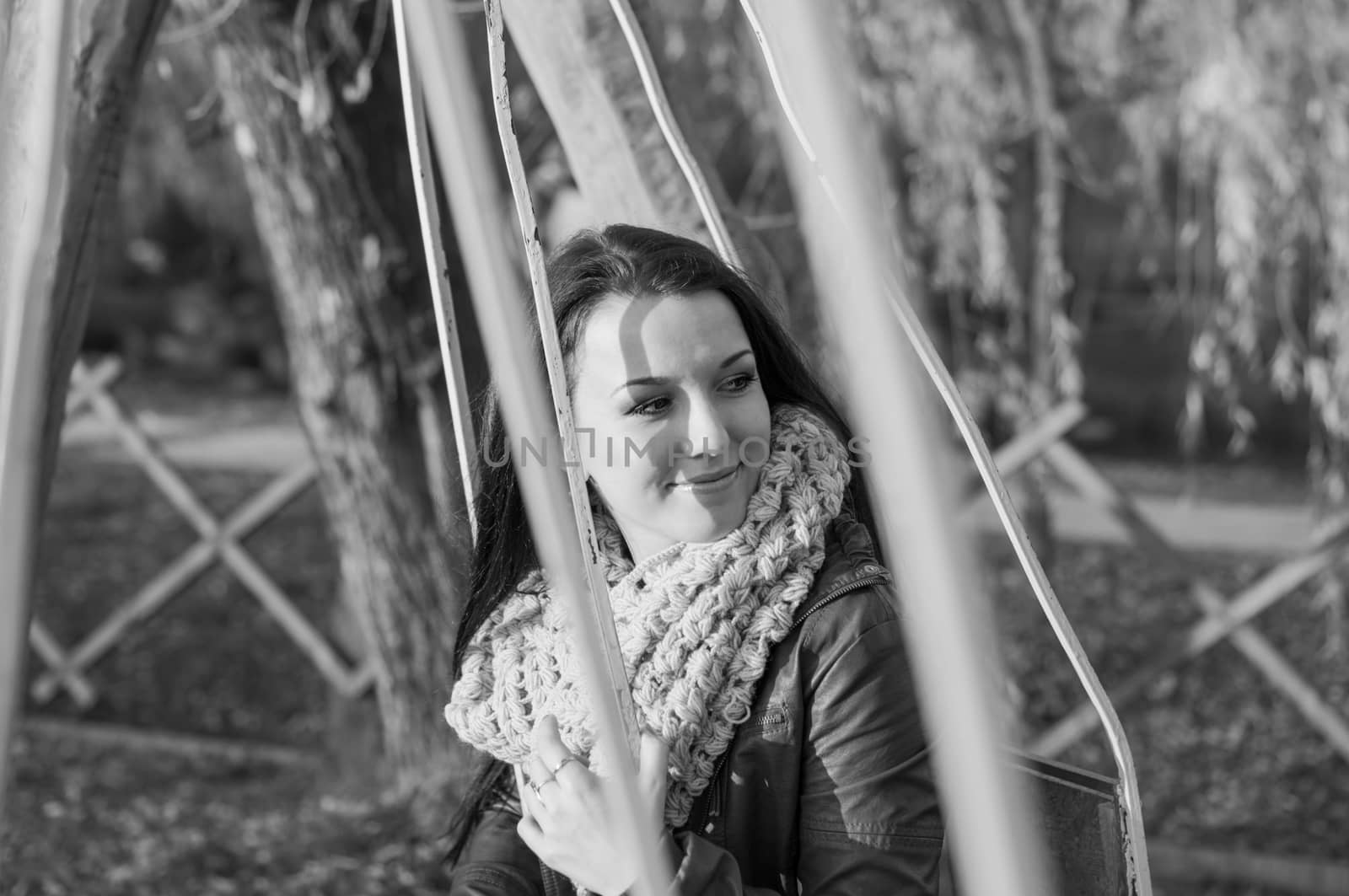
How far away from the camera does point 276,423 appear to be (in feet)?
31.9

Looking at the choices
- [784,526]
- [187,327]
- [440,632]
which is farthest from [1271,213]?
[187,327]

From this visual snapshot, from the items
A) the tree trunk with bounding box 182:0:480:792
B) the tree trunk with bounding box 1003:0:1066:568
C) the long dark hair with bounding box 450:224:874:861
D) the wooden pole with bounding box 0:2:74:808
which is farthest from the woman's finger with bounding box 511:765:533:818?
the tree trunk with bounding box 1003:0:1066:568

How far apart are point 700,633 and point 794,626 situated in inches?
3.7

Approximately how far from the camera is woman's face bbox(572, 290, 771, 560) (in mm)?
1514

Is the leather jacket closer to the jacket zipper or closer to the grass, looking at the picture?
the jacket zipper

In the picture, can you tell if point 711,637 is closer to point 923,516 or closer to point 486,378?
point 923,516

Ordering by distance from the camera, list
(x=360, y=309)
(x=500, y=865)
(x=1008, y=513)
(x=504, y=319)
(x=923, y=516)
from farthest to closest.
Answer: (x=360, y=309)
(x=500, y=865)
(x=1008, y=513)
(x=504, y=319)
(x=923, y=516)

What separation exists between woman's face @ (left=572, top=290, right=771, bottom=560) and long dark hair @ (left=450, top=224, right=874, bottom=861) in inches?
0.9

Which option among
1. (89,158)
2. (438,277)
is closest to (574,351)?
(438,277)

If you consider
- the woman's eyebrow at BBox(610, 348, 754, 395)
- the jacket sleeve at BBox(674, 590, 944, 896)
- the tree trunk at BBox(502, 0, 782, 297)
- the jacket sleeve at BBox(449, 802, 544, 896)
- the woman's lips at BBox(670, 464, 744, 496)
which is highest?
the tree trunk at BBox(502, 0, 782, 297)

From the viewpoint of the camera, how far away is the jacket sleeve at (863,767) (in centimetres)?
139

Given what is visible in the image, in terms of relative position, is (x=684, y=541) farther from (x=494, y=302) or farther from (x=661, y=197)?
(x=661, y=197)

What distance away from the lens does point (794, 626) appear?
147 centimetres

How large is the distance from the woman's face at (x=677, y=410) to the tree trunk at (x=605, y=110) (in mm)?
602
